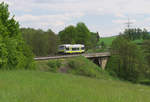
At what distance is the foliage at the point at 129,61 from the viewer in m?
45.0

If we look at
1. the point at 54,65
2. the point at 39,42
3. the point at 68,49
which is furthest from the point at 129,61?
the point at 39,42

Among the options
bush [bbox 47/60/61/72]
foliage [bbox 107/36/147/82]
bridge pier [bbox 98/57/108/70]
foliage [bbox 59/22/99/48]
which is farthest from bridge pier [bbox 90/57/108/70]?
bush [bbox 47/60/61/72]

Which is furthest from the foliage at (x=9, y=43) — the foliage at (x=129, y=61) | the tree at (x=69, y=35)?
the tree at (x=69, y=35)

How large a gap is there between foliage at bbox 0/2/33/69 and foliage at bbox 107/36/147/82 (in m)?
29.2

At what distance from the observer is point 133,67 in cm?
4559

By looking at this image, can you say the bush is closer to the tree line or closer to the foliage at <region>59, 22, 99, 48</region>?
the tree line

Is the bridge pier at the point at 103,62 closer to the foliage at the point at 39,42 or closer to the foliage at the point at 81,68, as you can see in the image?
the foliage at the point at 39,42

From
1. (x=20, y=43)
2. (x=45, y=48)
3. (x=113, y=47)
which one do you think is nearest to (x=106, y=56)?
(x=113, y=47)

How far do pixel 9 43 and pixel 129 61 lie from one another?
3286cm

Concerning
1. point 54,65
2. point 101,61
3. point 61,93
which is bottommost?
point 101,61

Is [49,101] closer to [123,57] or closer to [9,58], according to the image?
[9,58]

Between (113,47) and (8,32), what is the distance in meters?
33.8

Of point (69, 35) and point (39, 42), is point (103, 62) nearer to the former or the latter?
point (39, 42)

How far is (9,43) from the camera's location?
19969 mm
